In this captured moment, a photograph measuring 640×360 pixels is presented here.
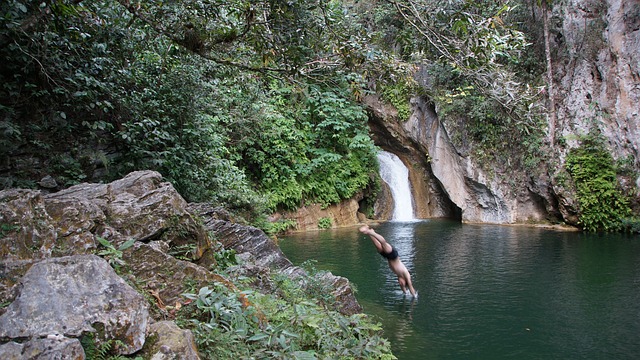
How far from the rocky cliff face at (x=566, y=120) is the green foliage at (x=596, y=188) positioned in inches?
15.7

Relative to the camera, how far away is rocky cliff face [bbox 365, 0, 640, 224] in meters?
15.6

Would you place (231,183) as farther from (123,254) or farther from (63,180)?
(123,254)

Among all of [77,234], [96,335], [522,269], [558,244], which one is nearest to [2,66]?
[77,234]

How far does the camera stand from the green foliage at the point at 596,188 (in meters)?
15.2

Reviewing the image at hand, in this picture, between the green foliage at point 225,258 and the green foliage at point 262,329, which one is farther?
the green foliage at point 225,258

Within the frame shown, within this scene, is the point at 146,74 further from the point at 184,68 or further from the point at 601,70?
the point at 601,70

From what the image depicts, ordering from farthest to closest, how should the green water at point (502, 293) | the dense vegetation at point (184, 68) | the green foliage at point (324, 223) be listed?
the green foliage at point (324, 223) < the green water at point (502, 293) < the dense vegetation at point (184, 68)

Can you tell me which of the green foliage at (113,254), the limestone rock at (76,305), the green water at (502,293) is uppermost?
the green foliage at (113,254)

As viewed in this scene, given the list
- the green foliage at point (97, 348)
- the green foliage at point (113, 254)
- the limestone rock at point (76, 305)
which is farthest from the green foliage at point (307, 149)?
the green foliage at point (97, 348)

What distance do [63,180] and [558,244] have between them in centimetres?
1333

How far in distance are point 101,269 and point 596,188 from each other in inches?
681

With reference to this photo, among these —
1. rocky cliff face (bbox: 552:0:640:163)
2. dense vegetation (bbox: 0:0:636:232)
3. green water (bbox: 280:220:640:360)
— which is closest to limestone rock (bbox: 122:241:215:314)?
dense vegetation (bbox: 0:0:636:232)

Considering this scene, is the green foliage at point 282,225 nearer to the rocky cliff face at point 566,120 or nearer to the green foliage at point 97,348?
the rocky cliff face at point 566,120

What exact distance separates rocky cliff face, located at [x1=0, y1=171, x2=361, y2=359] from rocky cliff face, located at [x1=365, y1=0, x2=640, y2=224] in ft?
50.9
